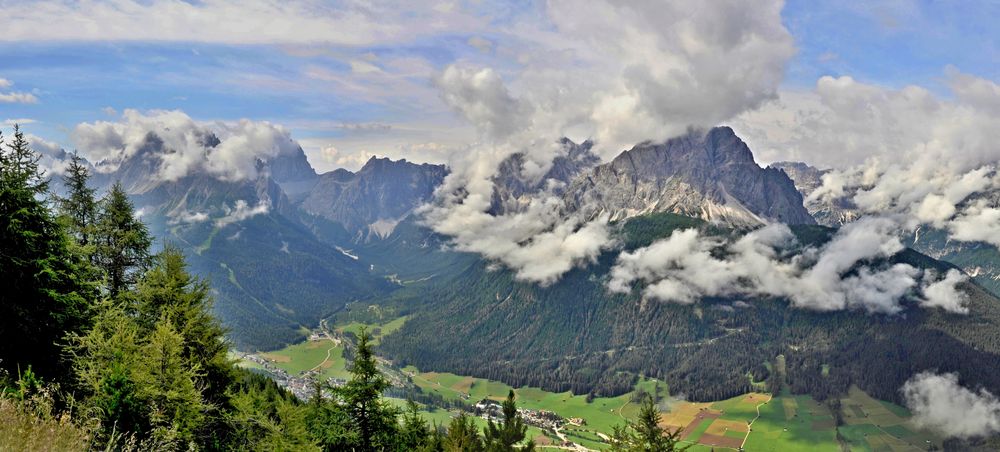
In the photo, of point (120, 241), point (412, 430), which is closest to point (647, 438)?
point (412, 430)

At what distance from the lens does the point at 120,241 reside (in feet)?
110

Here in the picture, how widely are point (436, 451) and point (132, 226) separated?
2900cm

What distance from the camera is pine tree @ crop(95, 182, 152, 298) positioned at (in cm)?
3319

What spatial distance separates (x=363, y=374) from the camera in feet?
89.1

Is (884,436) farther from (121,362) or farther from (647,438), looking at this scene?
(121,362)

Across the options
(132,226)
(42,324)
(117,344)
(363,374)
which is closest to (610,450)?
(363,374)

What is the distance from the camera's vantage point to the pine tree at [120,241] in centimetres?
3319

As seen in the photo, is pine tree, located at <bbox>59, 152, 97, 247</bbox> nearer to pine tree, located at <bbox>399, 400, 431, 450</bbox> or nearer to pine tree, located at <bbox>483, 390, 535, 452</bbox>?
pine tree, located at <bbox>399, 400, 431, 450</bbox>

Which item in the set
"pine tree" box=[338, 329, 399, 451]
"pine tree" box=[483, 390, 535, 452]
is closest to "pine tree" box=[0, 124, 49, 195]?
"pine tree" box=[338, 329, 399, 451]

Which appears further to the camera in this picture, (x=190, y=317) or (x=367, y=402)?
(x=367, y=402)

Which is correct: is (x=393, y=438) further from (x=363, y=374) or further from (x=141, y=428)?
(x=141, y=428)

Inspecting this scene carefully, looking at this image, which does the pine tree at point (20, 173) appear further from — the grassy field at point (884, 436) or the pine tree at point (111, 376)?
the grassy field at point (884, 436)

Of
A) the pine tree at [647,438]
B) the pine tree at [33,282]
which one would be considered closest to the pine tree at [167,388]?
the pine tree at [33,282]

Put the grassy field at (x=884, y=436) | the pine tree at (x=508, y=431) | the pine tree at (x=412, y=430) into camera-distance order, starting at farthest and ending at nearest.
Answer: the grassy field at (x=884, y=436), the pine tree at (x=508, y=431), the pine tree at (x=412, y=430)
